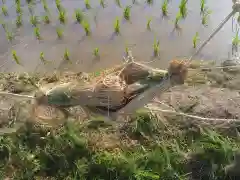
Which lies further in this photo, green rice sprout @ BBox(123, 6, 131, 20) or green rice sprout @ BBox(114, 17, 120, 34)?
green rice sprout @ BBox(123, 6, 131, 20)

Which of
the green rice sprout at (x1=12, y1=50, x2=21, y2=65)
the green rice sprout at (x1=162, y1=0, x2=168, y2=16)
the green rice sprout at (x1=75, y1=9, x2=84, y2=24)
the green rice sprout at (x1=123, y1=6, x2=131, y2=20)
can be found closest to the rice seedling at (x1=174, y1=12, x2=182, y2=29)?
the green rice sprout at (x1=162, y1=0, x2=168, y2=16)

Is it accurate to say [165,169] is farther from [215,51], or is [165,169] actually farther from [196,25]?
[196,25]

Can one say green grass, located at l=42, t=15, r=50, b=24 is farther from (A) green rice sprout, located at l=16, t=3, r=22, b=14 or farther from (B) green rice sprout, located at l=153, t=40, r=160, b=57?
(B) green rice sprout, located at l=153, t=40, r=160, b=57

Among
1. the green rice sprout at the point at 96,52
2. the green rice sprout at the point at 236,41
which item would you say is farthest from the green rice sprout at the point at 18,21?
the green rice sprout at the point at 236,41

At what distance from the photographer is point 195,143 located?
232 cm

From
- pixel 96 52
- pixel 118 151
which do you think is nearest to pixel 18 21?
pixel 96 52

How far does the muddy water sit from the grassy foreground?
998 mm

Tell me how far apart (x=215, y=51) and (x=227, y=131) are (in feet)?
3.66

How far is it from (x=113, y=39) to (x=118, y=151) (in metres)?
1.56

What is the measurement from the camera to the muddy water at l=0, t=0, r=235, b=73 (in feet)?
11.1

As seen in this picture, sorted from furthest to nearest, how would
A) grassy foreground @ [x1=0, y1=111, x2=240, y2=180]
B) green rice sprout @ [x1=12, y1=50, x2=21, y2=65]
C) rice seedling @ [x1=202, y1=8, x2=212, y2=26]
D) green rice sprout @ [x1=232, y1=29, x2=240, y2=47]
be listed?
rice seedling @ [x1=202, y1=8, x2=212, y2=26] → green rice sprout @ [x1=12, y1=50, x2=21, y2=65] → green rice sprout @ [x1=232, y1=29, x2=240, y2=47] → grassy foreground @ [x1=0, y1=111, x2=240, y2=180]

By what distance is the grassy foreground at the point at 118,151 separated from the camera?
2197mm

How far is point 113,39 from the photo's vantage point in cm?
361

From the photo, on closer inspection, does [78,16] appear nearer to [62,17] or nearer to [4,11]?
[62,17]
